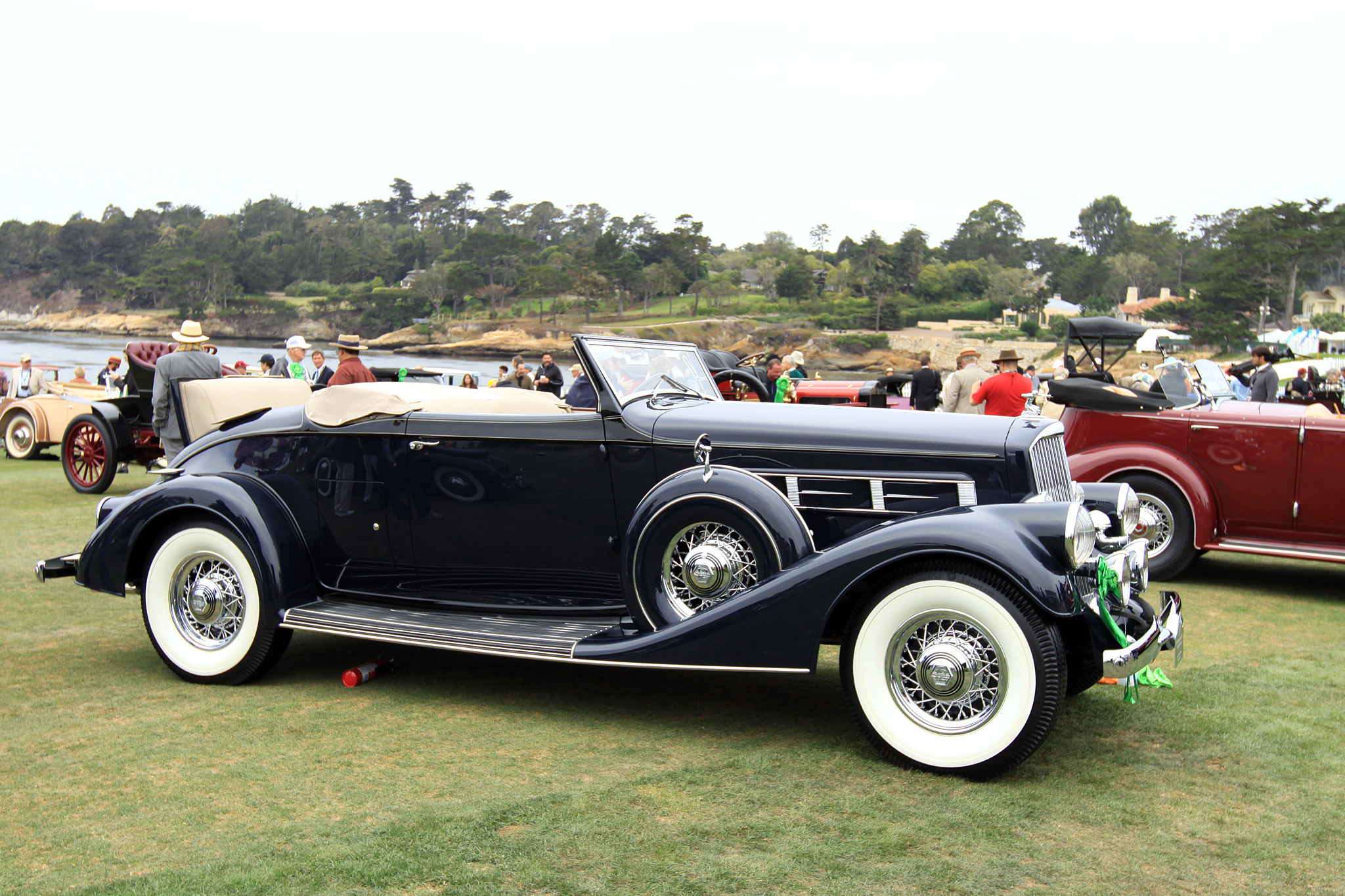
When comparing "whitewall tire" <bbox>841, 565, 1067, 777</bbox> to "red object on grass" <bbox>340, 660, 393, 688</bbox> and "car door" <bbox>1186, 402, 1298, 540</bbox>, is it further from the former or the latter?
"car door" <bbox>1186, 402, 1298, 540</bbox>

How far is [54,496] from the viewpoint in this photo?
10.9 m

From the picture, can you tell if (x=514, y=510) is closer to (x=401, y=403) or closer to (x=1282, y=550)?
(x=401, y=403)

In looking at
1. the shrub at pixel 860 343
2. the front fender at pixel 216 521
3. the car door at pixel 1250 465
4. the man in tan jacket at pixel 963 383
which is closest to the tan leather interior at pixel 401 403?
the front fender at pixel 216 521

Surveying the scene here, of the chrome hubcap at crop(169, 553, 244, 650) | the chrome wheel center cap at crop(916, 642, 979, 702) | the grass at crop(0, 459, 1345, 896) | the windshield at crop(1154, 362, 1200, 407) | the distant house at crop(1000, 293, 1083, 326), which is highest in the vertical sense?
the distant house at crop(1000, 293, 1083, 326)

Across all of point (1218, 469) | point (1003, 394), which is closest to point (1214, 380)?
point (1003, 394)

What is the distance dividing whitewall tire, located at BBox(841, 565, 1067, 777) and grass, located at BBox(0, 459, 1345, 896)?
5.3 inches

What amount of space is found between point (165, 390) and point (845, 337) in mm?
95296

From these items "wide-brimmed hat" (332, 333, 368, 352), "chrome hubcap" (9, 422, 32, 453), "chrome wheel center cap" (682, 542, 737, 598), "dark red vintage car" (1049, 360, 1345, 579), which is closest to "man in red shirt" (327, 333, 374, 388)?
"wide-brimmed hat" (332, 333, 368, 352)

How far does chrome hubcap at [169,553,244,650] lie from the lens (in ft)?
15.6

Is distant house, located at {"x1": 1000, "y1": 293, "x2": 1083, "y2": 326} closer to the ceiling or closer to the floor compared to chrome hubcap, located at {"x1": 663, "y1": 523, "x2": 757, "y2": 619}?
closer to the ceiling

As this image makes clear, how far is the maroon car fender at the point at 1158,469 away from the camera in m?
7.23

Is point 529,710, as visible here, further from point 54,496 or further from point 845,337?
point 845,337

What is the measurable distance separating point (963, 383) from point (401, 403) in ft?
23.5

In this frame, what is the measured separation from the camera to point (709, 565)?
4.04m
